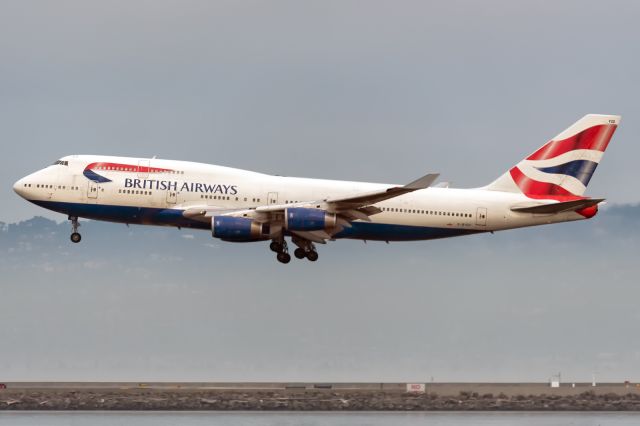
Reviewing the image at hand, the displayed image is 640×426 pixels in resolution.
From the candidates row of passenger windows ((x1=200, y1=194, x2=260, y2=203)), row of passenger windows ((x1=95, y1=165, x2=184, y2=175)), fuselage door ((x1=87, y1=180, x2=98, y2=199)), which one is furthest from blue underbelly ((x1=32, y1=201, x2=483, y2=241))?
row of passenger windows ((x1=95, y1=165, x2=184, y2=175))

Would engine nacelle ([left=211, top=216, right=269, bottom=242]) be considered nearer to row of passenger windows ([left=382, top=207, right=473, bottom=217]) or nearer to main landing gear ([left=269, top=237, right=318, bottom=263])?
main landing gear ([left=269, top=237, right=318, bottom=263])

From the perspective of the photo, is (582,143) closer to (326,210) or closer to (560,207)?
(560,207)

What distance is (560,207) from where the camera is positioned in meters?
69.5

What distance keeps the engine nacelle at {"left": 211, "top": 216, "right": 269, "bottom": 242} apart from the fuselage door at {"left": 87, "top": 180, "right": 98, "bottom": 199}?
697cm

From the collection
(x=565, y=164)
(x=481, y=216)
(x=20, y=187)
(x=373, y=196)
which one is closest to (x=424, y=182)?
(x=373, y=196)

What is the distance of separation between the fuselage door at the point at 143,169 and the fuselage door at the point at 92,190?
8.26 feet

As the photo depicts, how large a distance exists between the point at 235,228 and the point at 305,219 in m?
3.81

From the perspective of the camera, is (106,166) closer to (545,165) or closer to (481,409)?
(545,165)

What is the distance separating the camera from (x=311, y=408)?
362 feet

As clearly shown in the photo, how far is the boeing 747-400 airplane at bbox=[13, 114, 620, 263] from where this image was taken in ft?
218

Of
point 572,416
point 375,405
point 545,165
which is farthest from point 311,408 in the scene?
point 545,165

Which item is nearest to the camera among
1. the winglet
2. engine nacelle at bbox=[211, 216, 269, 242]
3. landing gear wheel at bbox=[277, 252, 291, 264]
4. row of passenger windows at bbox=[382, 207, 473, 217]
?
the winglet

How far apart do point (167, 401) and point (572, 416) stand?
3668cm

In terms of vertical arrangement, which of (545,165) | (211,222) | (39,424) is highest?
(545,165)
